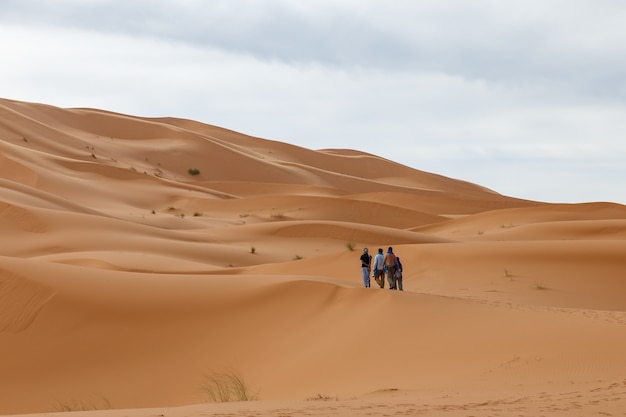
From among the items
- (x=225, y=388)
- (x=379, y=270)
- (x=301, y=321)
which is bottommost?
(x=225, y=388)

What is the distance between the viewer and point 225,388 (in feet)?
34.7

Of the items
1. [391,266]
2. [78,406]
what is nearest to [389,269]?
[391,266]

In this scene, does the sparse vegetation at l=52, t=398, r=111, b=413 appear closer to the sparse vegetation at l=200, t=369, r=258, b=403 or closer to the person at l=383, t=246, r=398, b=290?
the sparse vegetation at l=200, t=369, r=258, b=403

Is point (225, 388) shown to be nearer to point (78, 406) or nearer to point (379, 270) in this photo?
point (78, 406)

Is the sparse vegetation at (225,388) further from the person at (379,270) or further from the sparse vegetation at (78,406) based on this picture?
the person at (379,270)

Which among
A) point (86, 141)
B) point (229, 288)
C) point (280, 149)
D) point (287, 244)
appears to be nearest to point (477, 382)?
point (229, 288)

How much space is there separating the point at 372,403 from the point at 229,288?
7086 millimetres

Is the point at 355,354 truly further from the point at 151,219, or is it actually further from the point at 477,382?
the point at 151,219

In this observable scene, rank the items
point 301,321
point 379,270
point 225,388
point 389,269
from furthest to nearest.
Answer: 1. point 379,270
2. point 389,269
3. point 301,321
4. point 225,388

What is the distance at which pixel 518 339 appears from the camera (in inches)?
432

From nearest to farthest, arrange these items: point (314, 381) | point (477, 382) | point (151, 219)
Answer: point (477, 382)
point (314, 381)
point (151, 219)

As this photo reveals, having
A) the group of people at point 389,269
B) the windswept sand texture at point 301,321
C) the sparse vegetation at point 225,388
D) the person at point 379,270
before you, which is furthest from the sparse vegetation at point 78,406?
the person at point 379,270

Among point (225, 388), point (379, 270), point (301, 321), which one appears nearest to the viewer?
point (225, 388)

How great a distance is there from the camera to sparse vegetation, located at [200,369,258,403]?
9.45m
